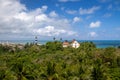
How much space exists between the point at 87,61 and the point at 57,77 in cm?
2654

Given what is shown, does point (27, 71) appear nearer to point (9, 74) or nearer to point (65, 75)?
point (9, 74)

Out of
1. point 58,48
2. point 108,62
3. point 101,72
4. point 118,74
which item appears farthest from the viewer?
point 58,48

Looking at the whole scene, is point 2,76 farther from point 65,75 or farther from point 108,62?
point 108,62

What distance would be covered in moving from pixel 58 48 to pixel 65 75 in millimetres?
68254

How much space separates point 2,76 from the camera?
4962cm

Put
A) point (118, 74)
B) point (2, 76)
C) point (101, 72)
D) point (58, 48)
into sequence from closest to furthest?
point (2, 76) < point (101, 72) < point (118, 74) < point (58, 48)

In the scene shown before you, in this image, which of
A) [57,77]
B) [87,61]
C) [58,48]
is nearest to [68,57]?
[87,61]

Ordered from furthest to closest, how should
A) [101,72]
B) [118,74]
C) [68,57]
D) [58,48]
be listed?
1. [58,48]
2. [68,57]
3. [118,74]
4. [101,72]

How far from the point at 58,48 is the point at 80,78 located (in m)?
67.6

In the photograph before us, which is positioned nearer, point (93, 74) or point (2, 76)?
point (2, 76)

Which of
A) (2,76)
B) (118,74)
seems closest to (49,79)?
(2,76)

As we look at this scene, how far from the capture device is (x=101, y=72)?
5288cm

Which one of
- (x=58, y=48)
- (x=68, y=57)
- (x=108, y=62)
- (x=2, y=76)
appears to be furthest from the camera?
(x=58, y=48)

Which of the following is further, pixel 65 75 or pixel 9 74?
pixel 65 75
